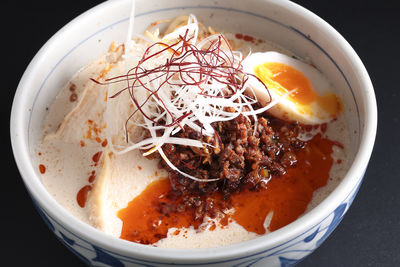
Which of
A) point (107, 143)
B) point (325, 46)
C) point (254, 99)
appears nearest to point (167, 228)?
point (107, 143)

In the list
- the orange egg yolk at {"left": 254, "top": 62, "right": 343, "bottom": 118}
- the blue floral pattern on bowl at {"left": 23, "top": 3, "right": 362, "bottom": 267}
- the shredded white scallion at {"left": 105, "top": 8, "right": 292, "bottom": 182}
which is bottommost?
the blue floral pattern on bowl at {"left": 23, "top": 3, "right": 362, "bottom": 267}

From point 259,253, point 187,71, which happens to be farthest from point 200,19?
point 259,253

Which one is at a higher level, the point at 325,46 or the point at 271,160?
the point at 325,46

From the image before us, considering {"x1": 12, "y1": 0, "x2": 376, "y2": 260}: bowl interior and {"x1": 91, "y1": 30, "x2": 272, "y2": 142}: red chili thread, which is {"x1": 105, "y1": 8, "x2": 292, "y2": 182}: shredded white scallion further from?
{"x1": 12, "y1": 0, "x2": 376, "y2": 260}: bowl interior

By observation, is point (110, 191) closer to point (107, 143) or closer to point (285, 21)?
point (107, 143)

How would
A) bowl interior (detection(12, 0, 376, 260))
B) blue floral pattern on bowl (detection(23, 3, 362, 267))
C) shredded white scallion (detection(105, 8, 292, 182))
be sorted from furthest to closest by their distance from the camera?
bowl interior (detection(12, 0, 376, 260)), shredded white scallion (detection(105, 8, 292, 182)), blue floral pattern on bowl (detection(23, 3, 362, 267))

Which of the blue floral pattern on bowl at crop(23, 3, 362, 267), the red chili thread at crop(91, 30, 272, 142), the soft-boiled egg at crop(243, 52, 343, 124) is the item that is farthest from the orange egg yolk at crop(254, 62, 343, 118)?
the blue floral pattern on bowl at crop(23, 3, 362, 267)

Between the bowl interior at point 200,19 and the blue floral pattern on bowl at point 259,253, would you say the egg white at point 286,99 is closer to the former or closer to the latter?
the bowl interior at point 200,19
